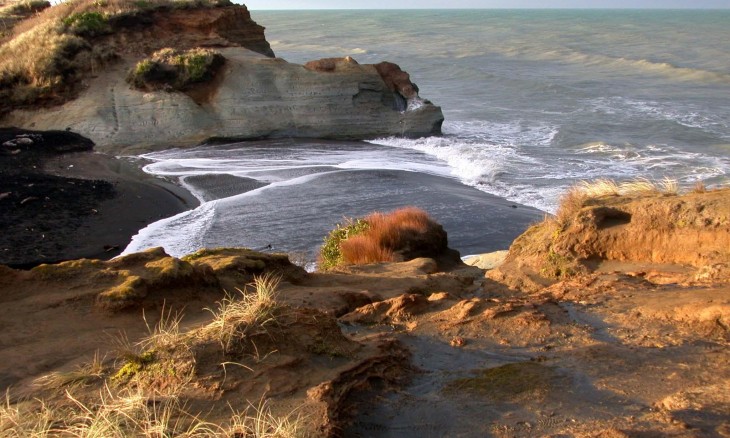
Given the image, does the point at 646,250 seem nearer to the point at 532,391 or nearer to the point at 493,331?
the point at 493,331

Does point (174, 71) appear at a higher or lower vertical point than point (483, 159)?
higher

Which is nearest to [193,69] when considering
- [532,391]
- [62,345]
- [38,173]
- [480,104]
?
[38,173]

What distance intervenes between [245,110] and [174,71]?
104 inches

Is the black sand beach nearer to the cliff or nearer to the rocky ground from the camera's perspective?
the cliff

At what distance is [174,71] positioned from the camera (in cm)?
2316

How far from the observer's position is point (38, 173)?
53.0 ft

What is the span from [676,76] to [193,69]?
2888cm

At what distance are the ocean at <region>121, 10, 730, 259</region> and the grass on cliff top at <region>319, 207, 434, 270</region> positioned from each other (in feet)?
5.83

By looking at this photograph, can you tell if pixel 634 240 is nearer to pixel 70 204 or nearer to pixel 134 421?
pixel 134 421

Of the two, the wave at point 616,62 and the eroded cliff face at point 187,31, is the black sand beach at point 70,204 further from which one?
the wave at point 616,62

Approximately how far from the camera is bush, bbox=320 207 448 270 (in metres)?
10.3

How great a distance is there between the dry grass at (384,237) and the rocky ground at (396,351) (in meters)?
Answer: 3.09

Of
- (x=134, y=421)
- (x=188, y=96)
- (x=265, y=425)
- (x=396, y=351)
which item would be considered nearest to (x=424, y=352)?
(x=396, y=351)

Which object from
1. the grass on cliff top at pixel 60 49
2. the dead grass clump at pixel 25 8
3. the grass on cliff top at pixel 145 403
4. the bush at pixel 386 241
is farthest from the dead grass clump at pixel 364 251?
the dead grass clump at pixel 25 8
